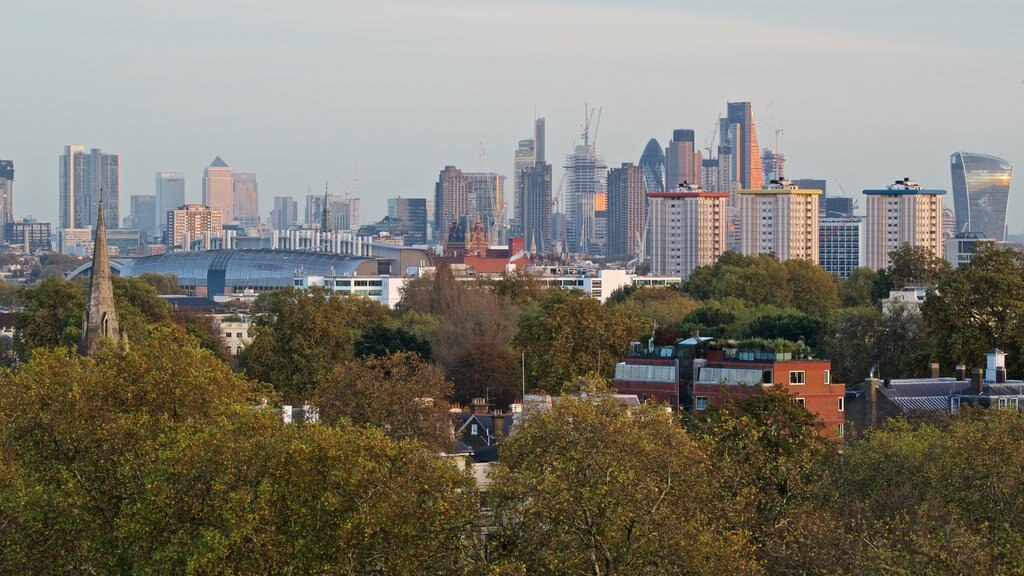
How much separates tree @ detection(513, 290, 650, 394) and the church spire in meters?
17.0

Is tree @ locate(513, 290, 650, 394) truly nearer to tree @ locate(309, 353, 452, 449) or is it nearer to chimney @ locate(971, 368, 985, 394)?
chimney @ locate(971, 368, 985, 394)

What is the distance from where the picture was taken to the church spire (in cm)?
8275

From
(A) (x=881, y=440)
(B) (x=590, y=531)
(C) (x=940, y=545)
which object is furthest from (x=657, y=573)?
(A) (x=881, y=440)

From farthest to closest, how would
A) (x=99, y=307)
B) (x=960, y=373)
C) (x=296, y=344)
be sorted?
(x=296, y=344) < (x=99, y=307) < (x=960, y=373)

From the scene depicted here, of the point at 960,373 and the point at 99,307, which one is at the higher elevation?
the point at 99,307

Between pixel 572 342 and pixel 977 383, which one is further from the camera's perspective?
pixel 572 342

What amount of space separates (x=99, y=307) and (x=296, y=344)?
39.3 feet

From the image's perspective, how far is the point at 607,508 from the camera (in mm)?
37000

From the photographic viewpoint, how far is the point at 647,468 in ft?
130

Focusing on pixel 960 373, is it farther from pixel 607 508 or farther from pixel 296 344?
pixel 607 508

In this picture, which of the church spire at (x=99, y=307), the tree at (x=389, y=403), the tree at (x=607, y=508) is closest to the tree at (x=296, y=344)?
the church spire at (x=99, y=307)

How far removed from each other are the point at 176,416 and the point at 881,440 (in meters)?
17.0

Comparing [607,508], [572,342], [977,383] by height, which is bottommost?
[607,508]

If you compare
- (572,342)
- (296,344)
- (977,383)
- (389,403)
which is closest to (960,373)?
(977,383)
